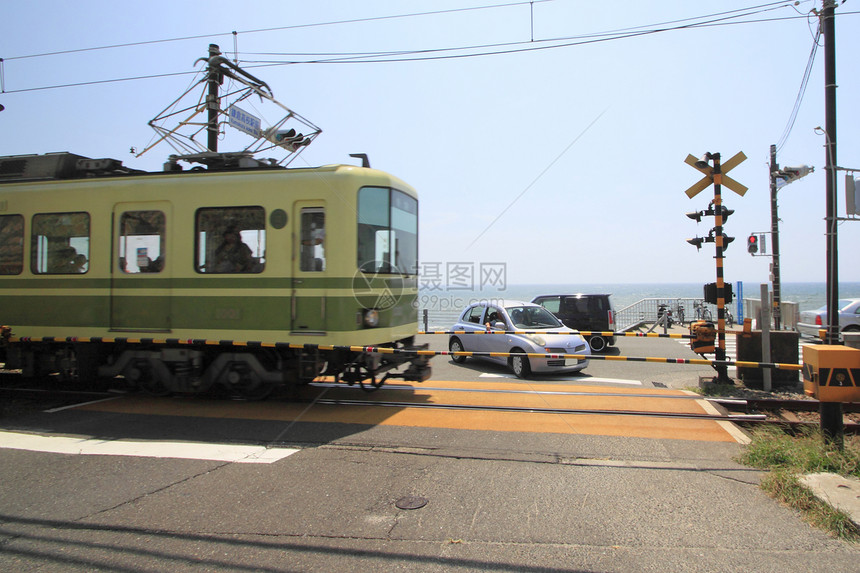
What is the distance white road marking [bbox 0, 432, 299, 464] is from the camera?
17.5 ft

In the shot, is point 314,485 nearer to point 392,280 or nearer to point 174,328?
point 392,280

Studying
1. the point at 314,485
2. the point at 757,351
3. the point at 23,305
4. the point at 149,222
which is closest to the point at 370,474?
the point at 314,485

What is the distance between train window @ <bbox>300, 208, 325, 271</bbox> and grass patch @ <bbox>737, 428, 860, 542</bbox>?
5518 mm

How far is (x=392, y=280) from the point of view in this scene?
24.6ft

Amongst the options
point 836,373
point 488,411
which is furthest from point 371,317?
point 836,373

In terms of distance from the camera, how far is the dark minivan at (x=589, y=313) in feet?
50.2

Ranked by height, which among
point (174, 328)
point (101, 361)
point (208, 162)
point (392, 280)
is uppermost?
point (208, 162)

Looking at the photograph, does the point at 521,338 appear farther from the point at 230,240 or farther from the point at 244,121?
the point at 244,121

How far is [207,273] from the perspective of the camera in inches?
293

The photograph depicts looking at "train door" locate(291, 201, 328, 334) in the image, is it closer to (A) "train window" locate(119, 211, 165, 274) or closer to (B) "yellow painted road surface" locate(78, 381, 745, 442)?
(B) "yellow painted road surface" locate(78, 381, 745, 442)

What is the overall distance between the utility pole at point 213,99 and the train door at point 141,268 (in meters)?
5.23

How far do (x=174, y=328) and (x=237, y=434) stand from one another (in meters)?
2.31

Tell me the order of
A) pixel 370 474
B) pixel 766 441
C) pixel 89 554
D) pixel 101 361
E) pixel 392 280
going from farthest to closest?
pixel 101 361 → pixel 392 280 → pixel 766 441 → pixel 370 474 → pixel 89 554

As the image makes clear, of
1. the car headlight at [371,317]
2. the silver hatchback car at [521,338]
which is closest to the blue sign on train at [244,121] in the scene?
the silver hatchback car at [521,338]
